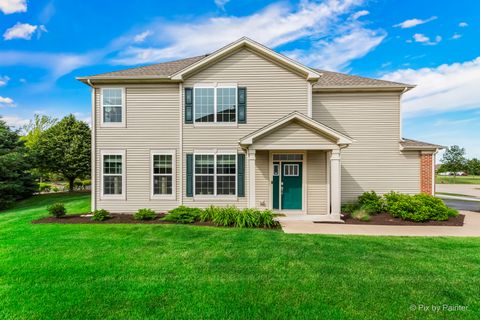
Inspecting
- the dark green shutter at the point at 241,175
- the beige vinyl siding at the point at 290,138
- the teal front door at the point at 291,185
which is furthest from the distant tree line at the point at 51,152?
the teal front door at the point at 291,185

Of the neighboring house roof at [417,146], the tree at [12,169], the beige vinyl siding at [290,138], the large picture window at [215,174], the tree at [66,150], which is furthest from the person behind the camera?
the tree at [66,150]

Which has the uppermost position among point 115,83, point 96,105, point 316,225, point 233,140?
point 115,83

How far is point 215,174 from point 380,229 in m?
6.38

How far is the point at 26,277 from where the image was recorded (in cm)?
406

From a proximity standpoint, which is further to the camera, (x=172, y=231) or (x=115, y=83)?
(x=115, y=83)

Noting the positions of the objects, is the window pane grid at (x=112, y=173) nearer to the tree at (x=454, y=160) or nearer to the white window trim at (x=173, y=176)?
the white window trim at (x=173, y=176)

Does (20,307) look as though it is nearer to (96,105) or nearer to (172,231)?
(172,231)

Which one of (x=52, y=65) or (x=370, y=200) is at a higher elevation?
(x=52, y=65)

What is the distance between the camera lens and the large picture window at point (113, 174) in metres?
9.97

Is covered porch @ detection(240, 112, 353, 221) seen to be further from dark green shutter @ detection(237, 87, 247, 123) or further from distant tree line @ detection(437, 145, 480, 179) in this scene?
distant tree line @ detection(437, 145, 480, 179)

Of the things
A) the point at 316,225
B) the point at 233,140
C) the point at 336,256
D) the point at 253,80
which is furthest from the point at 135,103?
the point at 336,256

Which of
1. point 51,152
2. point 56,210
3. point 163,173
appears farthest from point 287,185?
point 51,152

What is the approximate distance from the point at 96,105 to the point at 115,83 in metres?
1.28

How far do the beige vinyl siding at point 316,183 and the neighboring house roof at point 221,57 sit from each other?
3.34 m
